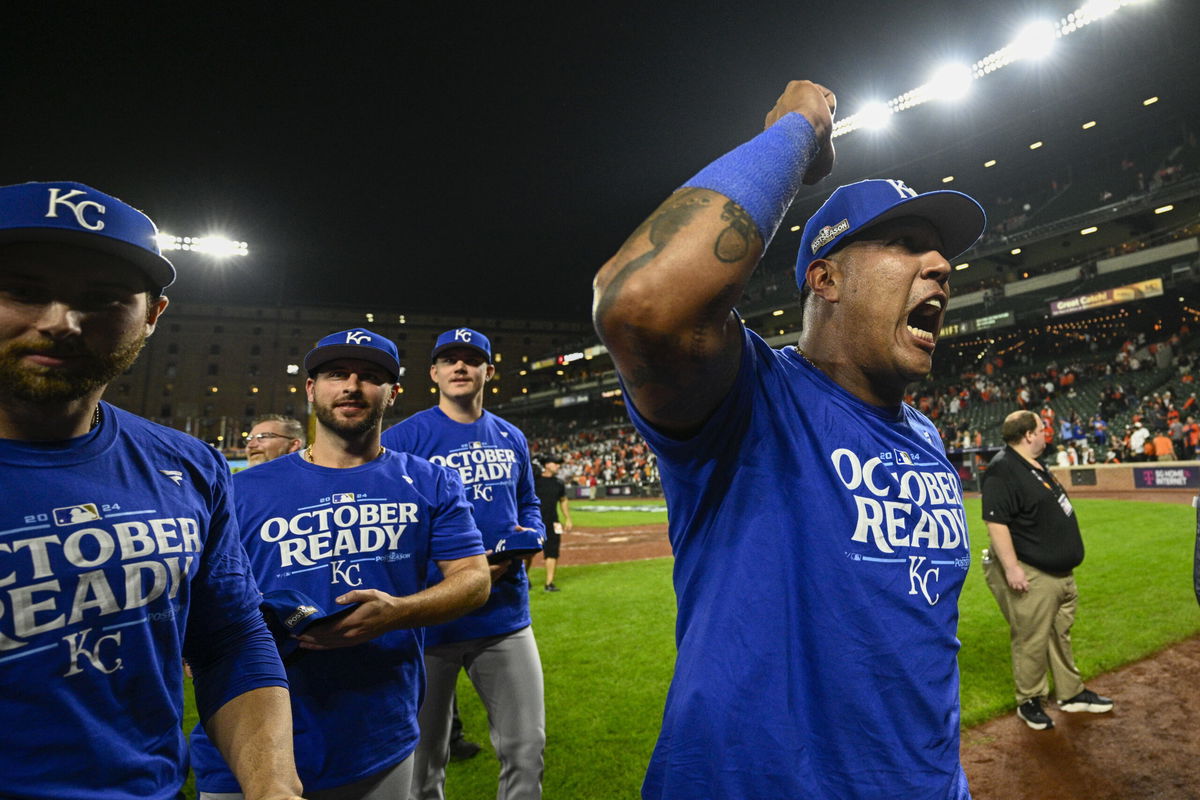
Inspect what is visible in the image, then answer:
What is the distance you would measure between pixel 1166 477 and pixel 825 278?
25334mm

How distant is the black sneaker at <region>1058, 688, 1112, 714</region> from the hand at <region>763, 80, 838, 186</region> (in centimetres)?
586

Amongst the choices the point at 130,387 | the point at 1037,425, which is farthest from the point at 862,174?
the point at 130,387

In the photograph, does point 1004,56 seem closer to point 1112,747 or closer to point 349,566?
point 1112,747

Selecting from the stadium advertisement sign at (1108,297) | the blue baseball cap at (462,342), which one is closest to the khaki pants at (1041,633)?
the blue baseball cap at (462,342)

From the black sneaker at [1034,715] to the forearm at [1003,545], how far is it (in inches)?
42.3

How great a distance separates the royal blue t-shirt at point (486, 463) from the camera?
15.4ft

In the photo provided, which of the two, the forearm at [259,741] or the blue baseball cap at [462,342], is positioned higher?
the blue baseball cap at [462,342]

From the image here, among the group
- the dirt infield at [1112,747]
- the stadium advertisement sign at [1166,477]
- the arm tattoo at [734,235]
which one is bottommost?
the dirt infield at [1112,747]

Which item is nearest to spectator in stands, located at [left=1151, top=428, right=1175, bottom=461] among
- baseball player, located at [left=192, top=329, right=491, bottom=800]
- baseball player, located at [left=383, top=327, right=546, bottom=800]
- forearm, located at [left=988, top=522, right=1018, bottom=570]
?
forearm, located at [left=988, top=522, right=1018, bottom=570]

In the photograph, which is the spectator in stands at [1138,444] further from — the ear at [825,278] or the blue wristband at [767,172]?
the blue wristband at [767,172]

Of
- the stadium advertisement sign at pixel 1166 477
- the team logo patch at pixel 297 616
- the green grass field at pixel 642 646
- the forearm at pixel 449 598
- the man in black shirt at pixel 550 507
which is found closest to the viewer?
the team logo patch at pixel 297 616

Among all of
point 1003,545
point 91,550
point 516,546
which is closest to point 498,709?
point 516,546

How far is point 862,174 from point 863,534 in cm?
4658

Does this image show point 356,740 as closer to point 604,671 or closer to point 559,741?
point 559,741
